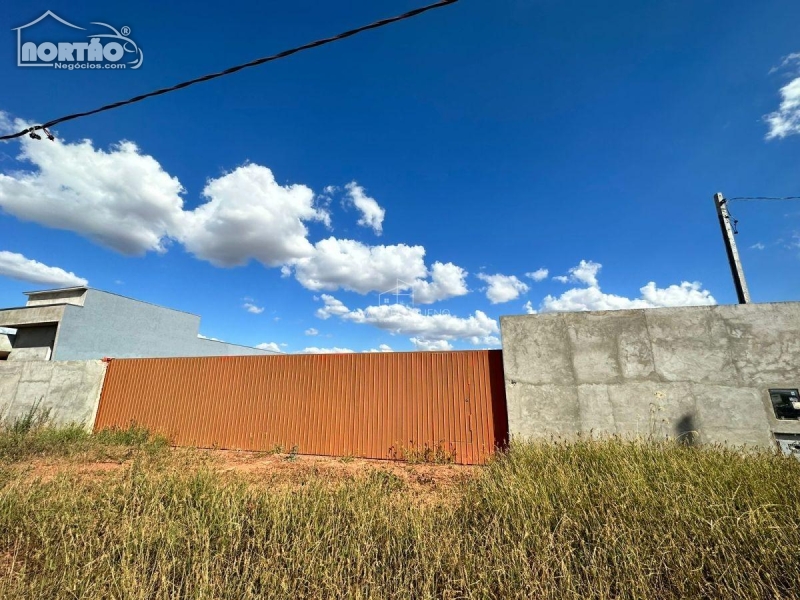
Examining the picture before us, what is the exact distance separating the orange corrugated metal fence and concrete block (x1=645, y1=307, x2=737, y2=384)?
8.94 feet

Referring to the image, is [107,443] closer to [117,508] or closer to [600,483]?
[117,508]

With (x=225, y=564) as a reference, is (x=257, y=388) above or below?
above

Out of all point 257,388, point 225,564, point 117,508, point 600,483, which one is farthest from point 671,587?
point 257,388

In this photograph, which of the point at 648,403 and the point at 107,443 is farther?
the point at 107,443

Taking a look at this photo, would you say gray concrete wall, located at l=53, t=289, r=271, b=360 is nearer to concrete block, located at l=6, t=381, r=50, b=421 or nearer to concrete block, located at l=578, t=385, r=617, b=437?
concrete block, located at l=6, t=381, r=50, b=421

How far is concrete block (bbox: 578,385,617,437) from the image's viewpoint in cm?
579

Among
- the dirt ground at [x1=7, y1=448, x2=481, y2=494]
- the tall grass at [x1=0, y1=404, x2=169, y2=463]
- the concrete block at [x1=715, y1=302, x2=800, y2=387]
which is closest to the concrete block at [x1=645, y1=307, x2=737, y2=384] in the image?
the concrete block at [x1=715, y1=302, x2=800, y2=387]

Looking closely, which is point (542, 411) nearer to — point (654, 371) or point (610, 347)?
point (610, 347)

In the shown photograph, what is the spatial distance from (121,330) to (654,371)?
72.2ft

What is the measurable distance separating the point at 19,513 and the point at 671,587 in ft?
19.2

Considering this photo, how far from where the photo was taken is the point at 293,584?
2.29 metres

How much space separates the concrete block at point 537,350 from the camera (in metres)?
6.21

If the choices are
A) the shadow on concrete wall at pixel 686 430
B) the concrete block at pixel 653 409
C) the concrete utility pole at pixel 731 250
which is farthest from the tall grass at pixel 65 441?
the concrete utility pole at pixel 731 250

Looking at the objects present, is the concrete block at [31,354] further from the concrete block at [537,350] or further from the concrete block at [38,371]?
the concrete block at [537,350]
